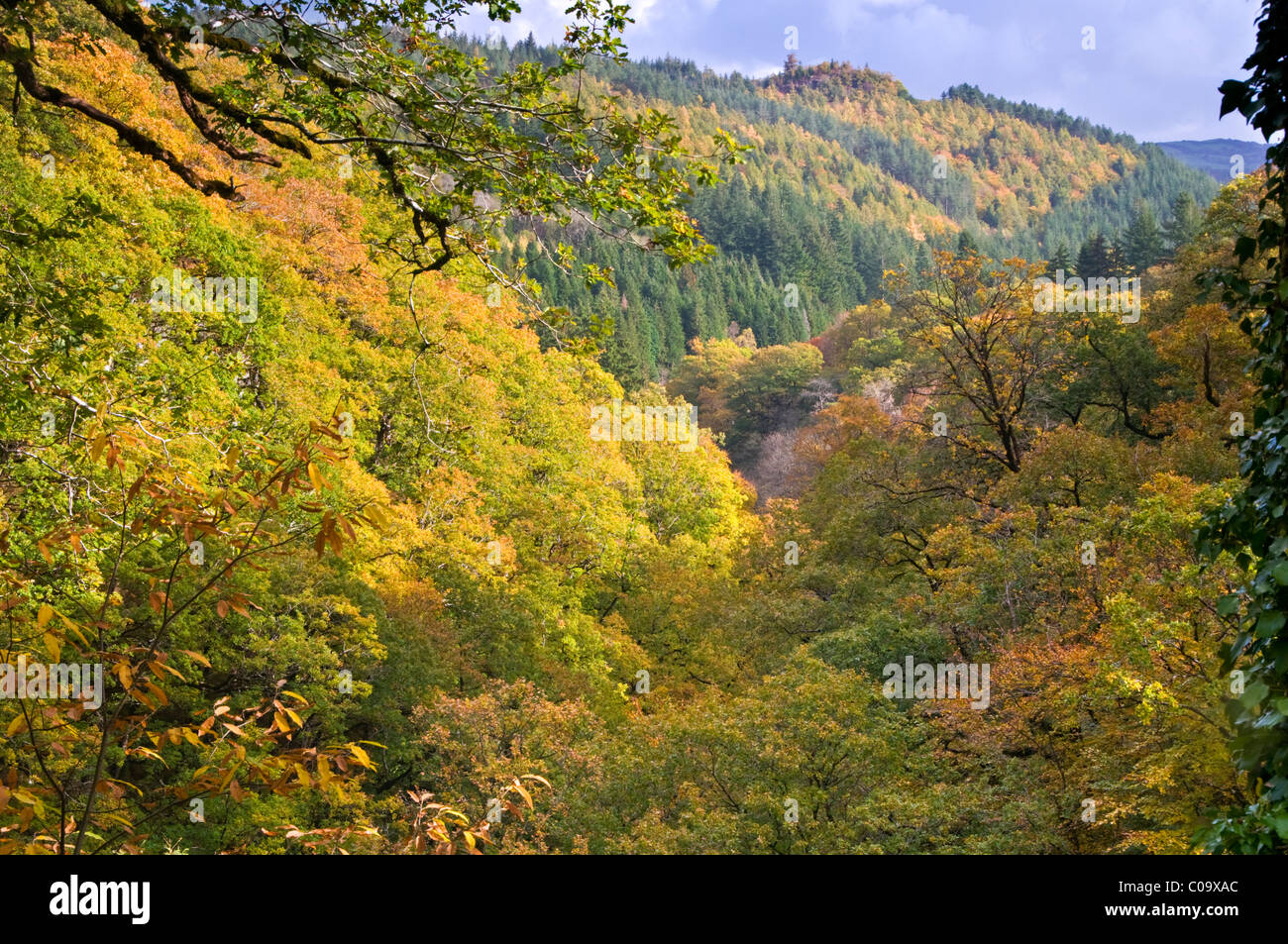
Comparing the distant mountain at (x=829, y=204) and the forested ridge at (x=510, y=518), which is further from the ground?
the distant mountain at (x=829, y=204)

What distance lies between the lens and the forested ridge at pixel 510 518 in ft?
11.9

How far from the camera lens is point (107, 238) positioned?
15383mm

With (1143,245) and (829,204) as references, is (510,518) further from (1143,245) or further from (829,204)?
(829,204)

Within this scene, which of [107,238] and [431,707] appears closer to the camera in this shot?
[107,238]

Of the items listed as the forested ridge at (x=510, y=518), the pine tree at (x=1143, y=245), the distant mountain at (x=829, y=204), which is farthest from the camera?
the distant mountain at (x=829, y=204)

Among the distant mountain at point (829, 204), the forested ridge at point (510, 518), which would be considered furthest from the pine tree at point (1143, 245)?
the forested ridge at point (510, 518)

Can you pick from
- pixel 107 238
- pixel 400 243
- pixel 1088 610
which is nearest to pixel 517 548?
pixel 107 238

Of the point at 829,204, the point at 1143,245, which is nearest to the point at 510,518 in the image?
the point at 1143,245

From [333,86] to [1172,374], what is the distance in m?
19.8

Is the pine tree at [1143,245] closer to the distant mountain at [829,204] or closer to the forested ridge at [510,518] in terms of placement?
the distant mountain at [829,204]

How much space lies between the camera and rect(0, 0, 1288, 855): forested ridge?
11.9 ft

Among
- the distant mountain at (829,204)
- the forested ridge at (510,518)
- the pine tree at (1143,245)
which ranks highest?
the distant mountain at (829,204)

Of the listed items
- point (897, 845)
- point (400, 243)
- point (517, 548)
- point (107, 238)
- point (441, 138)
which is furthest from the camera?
point (517, 548)

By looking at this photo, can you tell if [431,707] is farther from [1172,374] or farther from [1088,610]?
[1172,374]
